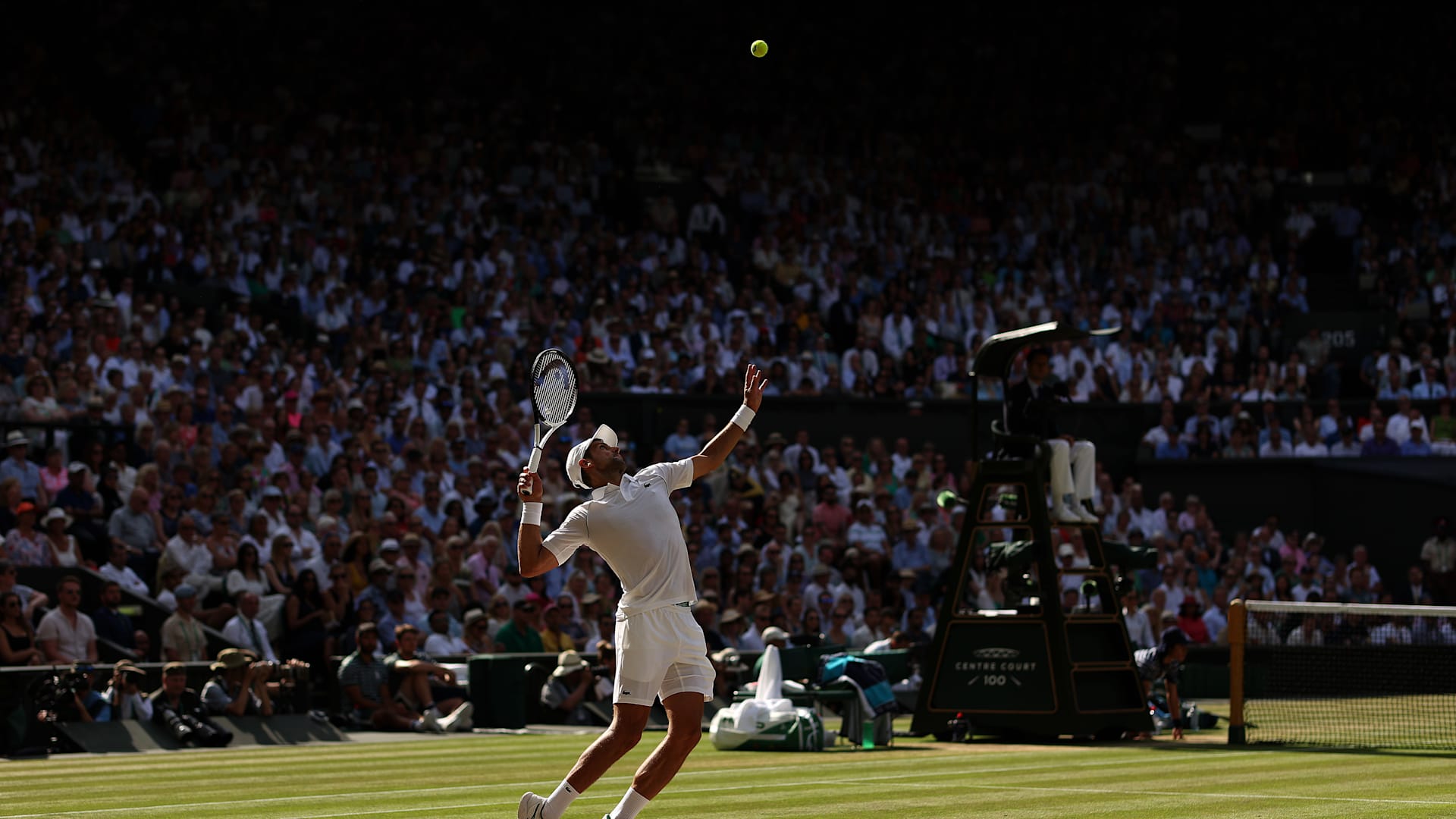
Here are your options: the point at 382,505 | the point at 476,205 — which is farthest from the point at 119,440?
the point at 476,205

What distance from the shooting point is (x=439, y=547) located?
2044 centimetres

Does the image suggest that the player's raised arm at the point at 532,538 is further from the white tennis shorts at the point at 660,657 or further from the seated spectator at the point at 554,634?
the seated spectator at the point at 554,634

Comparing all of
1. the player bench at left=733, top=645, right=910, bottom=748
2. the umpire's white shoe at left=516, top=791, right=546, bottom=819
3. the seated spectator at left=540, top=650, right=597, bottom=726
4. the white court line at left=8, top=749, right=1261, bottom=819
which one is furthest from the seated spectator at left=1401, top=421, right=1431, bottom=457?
the umpire's white shoe at left=516, top=791, right=546, bottom=819

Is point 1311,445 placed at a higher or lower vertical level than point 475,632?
higher

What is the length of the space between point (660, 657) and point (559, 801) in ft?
2.50

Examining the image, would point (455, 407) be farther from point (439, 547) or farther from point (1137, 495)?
point (1137, 495)

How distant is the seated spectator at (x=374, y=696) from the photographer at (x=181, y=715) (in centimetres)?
180

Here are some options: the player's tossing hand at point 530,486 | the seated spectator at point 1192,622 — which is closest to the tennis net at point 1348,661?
the seated spectator at point 1192,622

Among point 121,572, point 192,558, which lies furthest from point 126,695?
point 192,558

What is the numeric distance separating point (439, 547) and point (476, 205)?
32.6ft

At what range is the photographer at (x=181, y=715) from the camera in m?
16.7

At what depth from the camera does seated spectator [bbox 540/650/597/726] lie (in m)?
19.4

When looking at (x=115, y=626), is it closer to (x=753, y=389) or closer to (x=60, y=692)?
(x=60, y=692)

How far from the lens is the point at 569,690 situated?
64.6 ft
